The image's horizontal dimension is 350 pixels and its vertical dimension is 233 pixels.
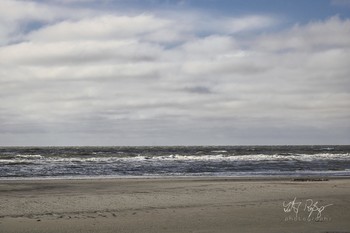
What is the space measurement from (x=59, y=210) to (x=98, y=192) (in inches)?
169

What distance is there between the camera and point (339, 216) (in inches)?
400

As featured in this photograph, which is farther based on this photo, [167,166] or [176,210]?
[167,166]

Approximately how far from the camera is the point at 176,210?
440 inches

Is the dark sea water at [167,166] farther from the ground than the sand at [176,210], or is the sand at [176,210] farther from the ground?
the sand at [176,210]

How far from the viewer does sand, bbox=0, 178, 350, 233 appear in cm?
900

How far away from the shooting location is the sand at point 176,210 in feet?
29.5

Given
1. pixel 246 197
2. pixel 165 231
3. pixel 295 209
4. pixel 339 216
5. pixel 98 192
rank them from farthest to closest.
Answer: pixel 98 192 < pixel 246 197 < pixel 295 209 < pixel 339 216 < pixel 165 231

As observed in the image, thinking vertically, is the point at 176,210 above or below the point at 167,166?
above

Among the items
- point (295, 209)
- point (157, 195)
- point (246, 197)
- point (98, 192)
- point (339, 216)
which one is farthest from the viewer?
point (98, 192)

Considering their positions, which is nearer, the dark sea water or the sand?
the sand

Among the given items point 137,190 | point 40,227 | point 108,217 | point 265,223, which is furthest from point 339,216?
point 137,190

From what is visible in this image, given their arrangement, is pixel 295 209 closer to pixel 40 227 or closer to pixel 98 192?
pixel 40 227

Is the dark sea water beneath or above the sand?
beneath

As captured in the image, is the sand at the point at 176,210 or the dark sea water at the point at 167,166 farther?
the dark sea water at the point at 167,166
